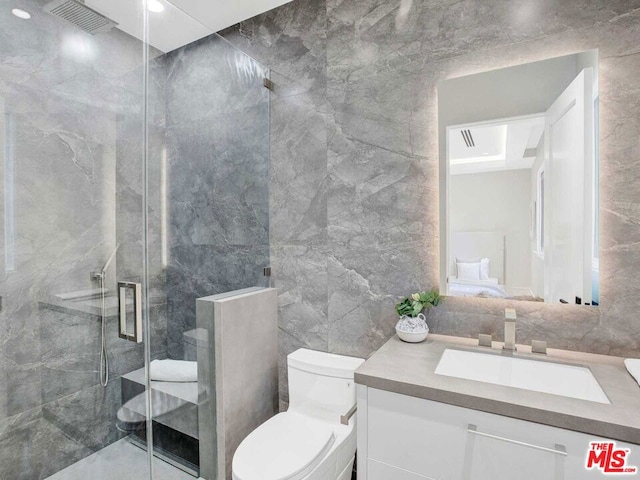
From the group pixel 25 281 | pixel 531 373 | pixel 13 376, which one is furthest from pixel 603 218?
pixel 13 376

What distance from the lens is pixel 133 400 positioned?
5.47 ft

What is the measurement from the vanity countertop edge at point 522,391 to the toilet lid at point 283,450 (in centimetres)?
44

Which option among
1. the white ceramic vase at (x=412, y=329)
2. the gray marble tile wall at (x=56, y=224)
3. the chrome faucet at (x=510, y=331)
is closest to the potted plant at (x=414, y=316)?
the white ceramic vase at (x=412, y=329)

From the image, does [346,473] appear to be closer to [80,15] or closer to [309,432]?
[309,432]

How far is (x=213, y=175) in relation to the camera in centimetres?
191

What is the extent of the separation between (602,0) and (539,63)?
296 mm

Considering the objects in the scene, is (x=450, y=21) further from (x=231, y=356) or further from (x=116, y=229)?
(x=231, y=356)

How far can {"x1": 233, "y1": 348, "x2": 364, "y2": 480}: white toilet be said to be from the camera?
1.41m

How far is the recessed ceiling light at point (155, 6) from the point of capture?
161 cm

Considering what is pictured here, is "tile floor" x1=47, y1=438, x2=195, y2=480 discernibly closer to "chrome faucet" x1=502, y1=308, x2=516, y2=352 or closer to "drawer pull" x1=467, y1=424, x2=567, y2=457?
"drawer pull" x1=467, y1=424, x2=567, y2=457

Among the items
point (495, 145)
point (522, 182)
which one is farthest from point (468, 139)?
point (522, 182)

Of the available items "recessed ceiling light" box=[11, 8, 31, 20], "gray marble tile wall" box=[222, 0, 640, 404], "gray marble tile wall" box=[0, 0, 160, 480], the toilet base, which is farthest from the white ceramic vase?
"recessed ceiling light" box=[11, 8, 31, 20]

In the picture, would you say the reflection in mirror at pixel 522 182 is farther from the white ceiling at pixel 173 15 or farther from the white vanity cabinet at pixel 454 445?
the white ceiling at pixel 173 15

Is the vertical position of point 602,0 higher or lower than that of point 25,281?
higher
